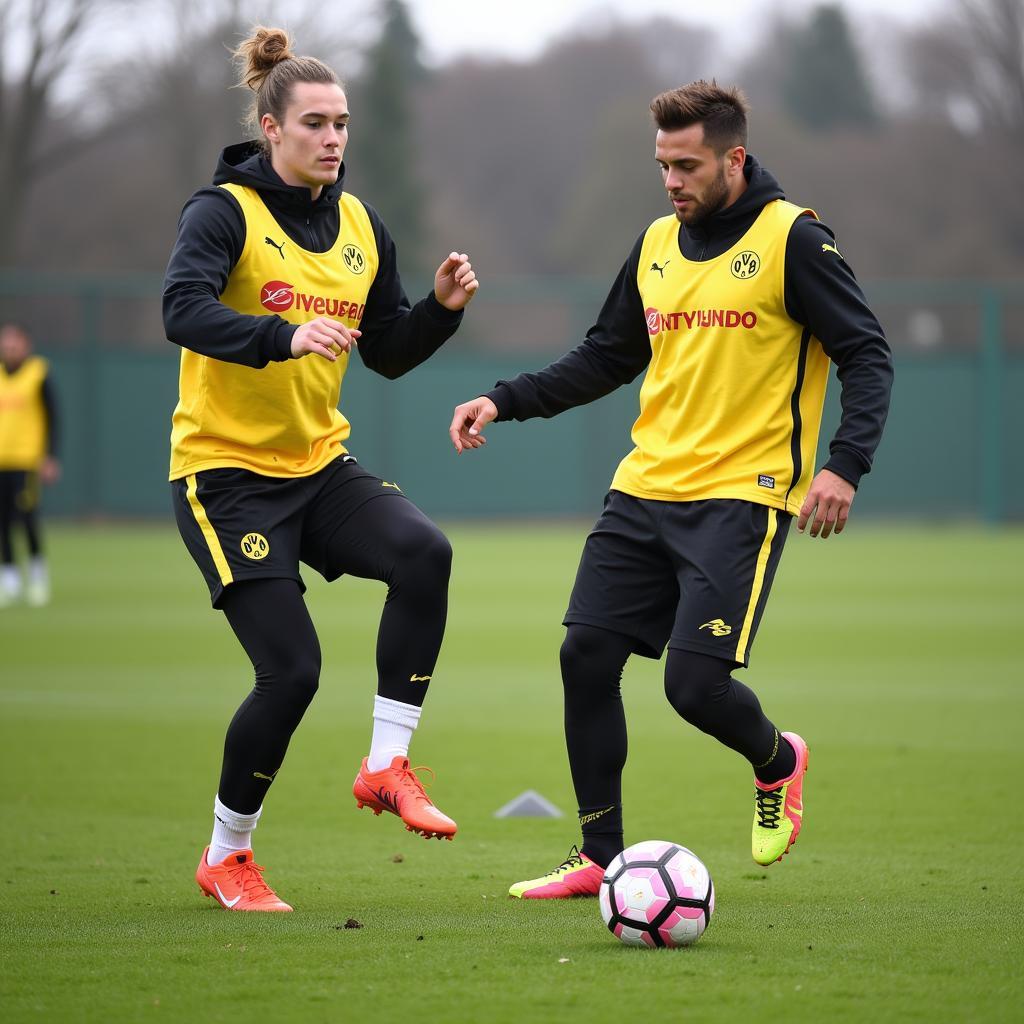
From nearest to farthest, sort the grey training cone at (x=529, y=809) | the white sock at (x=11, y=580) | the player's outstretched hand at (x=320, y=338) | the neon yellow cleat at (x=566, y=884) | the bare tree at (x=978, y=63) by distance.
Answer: the player's outstretched hand at (x=320, y=338) → the neon yellow cleat at (x=566, y=884) → the grey training cone at (x=529, y=809) → the white sock at (x=11, y=580) → the bare tree at (x=978, y=63)

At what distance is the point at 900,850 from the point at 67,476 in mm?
21322

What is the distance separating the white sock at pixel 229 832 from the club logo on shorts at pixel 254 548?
0.75m

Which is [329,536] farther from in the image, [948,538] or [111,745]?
[948,538]

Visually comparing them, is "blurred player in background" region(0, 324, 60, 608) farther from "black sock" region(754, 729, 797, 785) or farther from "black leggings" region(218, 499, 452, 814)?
"black sock" region(754, 729, 797, 785)

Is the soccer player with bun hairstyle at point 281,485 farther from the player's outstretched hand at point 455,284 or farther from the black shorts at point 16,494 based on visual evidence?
the black shorts at point 16,494

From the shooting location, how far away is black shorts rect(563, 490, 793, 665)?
189 inches

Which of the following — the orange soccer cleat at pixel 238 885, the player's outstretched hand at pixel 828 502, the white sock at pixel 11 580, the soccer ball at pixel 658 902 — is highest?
the player's outstretched hand at pixel 828 502

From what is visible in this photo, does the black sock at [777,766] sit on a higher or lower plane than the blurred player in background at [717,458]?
lower

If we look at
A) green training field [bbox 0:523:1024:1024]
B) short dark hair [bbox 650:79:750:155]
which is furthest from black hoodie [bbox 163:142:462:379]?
green training field [bbox 0:523:1024:1024]

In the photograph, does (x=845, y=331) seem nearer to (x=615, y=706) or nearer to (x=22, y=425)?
(x=615, y=706)

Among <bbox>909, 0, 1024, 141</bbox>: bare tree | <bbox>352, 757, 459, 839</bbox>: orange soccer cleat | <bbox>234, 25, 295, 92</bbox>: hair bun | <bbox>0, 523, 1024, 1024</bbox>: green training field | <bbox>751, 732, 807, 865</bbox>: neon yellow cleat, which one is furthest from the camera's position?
<bbox>909, 0, 1024, 141</bbox>: bare tree

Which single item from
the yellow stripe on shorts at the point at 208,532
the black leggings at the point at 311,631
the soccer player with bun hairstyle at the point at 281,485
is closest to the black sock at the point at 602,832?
the soccer player with bun hairstyle at the point at 281,485

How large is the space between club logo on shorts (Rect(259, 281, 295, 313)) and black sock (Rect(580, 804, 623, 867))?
180 cm

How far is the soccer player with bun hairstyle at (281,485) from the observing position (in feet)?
16.0
